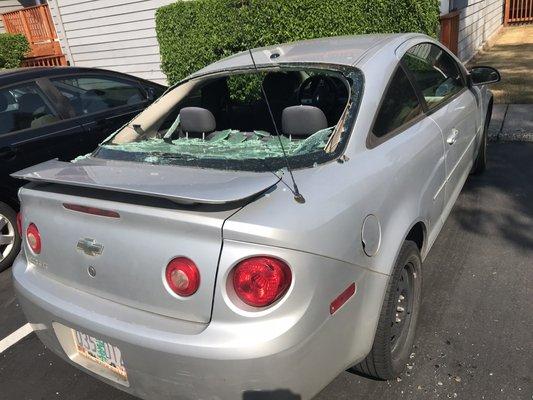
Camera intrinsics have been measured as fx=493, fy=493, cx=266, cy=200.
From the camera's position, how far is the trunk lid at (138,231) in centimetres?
175

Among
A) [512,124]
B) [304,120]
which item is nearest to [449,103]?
[304,120]

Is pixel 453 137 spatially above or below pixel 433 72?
below

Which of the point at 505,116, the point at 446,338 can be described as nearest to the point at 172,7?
the point at 505,116

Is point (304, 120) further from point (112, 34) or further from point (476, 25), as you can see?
point (476, 25)

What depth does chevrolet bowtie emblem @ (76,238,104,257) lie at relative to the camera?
6.45 ft

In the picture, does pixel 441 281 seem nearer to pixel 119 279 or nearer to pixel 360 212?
pixel 360 212

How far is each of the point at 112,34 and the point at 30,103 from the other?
6.94 meters

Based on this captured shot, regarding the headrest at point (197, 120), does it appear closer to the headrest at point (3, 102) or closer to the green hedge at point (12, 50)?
the headrest at point (3, 102)

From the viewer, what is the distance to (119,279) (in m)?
1.93

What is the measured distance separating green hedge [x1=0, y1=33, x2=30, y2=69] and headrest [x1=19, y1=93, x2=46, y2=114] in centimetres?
1008

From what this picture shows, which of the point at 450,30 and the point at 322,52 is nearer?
the point at 322,52

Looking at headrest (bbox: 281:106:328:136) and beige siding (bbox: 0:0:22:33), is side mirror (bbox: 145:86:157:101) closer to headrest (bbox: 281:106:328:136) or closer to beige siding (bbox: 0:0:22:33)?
headrest (bbox: 281:106:328:136)

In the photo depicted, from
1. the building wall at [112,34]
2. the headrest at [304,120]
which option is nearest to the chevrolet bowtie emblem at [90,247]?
the headrest at [304,120]

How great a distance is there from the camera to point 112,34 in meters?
10.8
